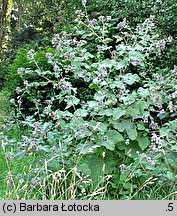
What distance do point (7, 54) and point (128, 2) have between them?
577 cm

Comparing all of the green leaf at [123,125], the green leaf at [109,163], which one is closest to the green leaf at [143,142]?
the green leaf at [123,125]

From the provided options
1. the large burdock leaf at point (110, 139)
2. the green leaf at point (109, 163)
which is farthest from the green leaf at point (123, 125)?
the green leaf at point (109, 163)

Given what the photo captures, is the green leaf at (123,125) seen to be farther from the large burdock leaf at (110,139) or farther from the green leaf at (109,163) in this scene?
the green leaf at (109,163)

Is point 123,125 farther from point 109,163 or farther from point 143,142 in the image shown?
point 109,163

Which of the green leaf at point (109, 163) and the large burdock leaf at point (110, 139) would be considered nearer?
the large burdock leaf at point (110, 139)

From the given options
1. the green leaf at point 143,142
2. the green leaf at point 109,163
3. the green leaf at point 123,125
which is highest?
the green leaf at point 123,125

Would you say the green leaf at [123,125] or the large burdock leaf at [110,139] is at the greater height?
the green leaf at [123,125]

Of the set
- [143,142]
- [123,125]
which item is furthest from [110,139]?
[143,142]

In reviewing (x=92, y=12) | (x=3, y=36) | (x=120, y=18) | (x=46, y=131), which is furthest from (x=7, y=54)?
(x=46, y=131)

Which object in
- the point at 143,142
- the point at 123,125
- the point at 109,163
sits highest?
the point at 123,125

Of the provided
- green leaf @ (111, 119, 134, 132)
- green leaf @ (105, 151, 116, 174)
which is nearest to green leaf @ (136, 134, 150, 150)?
green leaf @ (111, 119, 134, 132)

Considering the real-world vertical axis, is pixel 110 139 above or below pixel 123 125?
below

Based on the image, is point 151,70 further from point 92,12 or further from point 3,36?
point 3,36

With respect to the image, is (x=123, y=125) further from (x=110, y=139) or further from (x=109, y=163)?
(x=109, y=163)
